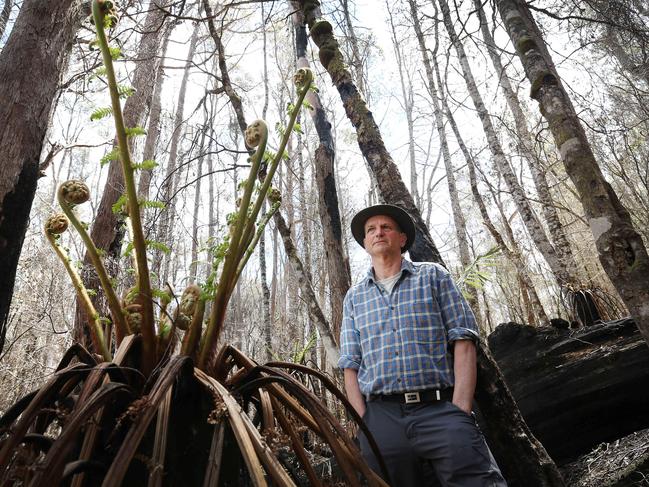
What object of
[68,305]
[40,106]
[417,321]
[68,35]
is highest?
[68,305]

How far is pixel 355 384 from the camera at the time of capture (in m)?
1.84

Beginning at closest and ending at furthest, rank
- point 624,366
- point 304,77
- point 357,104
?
point 304,77 → point 624,366 → point 357,104

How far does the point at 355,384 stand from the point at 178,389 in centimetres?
123

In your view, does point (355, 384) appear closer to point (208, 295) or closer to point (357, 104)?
point (208, 295)

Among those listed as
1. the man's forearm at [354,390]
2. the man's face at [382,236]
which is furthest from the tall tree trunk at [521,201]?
the man's forearm at [354,390]

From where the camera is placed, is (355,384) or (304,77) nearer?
(304,77)

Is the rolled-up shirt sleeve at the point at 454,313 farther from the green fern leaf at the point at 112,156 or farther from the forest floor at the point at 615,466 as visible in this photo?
the green fern leaf at the point at 112,156

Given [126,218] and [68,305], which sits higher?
[68,305]

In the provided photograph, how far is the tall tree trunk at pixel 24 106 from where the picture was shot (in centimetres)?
126

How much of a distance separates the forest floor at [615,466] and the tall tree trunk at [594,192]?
0.83m

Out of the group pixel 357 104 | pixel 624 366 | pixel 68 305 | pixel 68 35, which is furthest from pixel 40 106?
pixel 68 305

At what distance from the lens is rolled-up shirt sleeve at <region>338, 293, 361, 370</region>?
6.13 feet

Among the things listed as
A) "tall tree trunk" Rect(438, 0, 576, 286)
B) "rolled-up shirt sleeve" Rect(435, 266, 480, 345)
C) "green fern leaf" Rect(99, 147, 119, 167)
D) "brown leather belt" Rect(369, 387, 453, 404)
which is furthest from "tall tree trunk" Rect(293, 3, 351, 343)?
"tall tree trunk" Rect(438, 0, 576, 286)

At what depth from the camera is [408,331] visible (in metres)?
1.72
